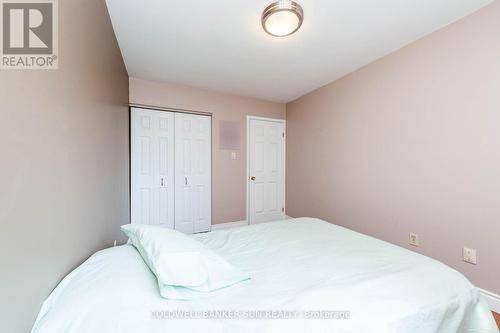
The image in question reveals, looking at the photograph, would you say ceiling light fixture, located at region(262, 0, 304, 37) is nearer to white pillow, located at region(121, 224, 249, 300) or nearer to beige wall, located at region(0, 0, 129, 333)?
beige wall, located at region(0, 0, 129, 333)

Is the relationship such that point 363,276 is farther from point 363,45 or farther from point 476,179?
point 363,45

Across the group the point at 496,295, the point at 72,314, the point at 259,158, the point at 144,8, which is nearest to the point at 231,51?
the point at 144,8

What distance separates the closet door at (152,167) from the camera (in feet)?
10.0

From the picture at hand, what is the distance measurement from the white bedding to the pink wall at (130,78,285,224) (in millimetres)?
2443

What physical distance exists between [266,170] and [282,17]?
104 inches

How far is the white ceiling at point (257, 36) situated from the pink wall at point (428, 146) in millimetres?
257

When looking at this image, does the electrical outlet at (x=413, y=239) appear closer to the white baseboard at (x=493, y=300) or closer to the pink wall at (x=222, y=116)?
the white baseboard at (x=493, y=300)

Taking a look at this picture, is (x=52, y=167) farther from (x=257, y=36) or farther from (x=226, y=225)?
(x=226, y=225)

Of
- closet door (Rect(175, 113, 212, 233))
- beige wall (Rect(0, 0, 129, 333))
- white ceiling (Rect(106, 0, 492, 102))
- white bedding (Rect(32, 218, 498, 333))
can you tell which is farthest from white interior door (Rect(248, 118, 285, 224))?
white bedding (Rect(32, 218, 498, 333))

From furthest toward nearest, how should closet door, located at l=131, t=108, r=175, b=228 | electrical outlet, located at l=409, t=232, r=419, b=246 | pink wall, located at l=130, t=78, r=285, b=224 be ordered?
pink wall, located at l=130, t=78, r=285, b=224, closet door, located at l=131, t=108, r=175, b=228, electrical outlet, located at l=409, t=232, r=419, b=246

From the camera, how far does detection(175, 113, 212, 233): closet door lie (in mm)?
3350

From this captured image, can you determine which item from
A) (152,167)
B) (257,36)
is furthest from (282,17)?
(152,167)

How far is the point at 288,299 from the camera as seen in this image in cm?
82

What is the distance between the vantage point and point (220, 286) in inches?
34.9
